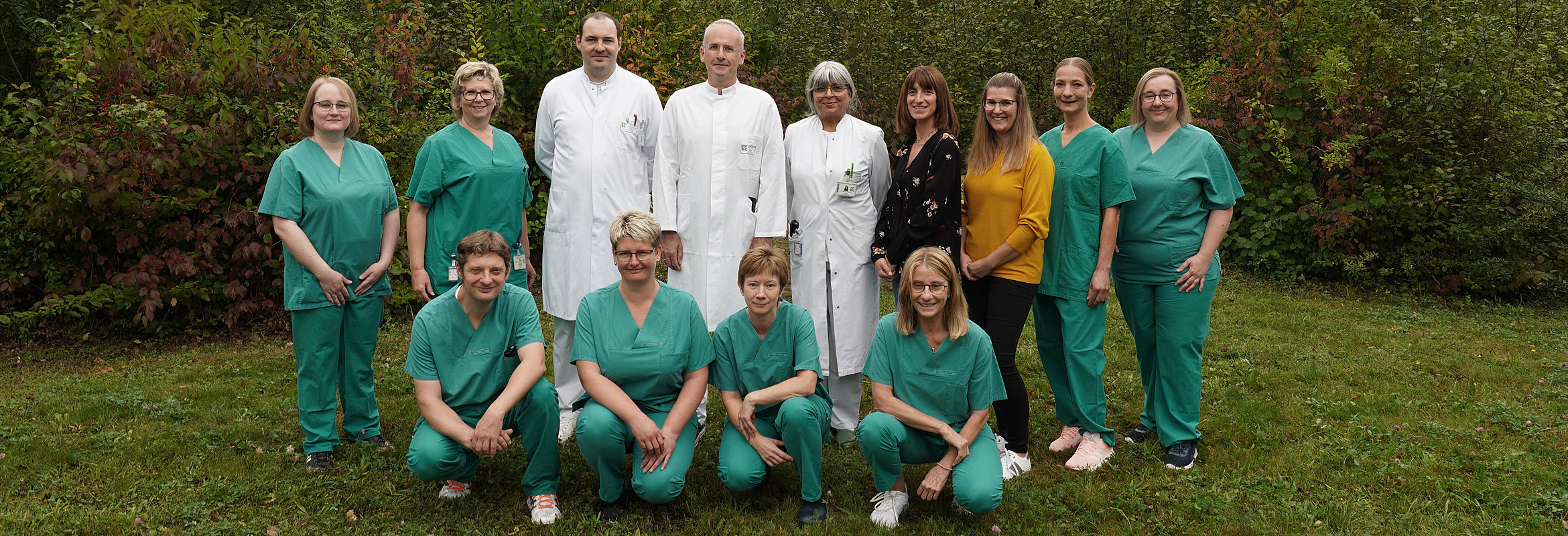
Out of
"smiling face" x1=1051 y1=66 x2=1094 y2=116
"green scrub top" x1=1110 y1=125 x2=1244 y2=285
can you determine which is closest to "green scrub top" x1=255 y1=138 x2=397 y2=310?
"smiling face" x1=1051 y1=66 x2=1094 y2=116

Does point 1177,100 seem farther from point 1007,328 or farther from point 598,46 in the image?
point 598,46

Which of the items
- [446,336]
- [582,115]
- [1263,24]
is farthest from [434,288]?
[1263,24]

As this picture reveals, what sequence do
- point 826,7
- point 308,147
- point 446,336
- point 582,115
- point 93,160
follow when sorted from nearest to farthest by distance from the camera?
1. point 446,336
2. point 308,147
3. point 582,115
4. point 93,160
5. point 826,7

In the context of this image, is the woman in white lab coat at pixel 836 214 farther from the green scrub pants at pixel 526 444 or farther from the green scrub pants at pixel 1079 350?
the green scrub pants at pixel 526 444

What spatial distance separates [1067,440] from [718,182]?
6.13ft

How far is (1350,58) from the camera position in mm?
7875

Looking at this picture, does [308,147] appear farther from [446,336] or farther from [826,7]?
[826,7]

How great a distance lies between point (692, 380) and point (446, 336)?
88 cm

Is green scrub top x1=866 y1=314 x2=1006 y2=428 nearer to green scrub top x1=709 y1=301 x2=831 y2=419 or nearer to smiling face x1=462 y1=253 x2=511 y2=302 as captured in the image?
green scrub top x1=709 y1=301 x2=831 y2=419

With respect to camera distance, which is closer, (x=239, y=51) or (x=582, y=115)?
(x=582, y=115)

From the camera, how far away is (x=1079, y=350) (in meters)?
3.92

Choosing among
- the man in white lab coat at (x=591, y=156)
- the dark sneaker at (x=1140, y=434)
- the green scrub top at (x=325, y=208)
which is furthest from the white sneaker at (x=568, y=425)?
the dark sneaker at (x=1140, y=434)

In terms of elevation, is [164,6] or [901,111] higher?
[164,6]

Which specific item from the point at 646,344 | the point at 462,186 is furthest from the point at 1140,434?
the point at 462,186
